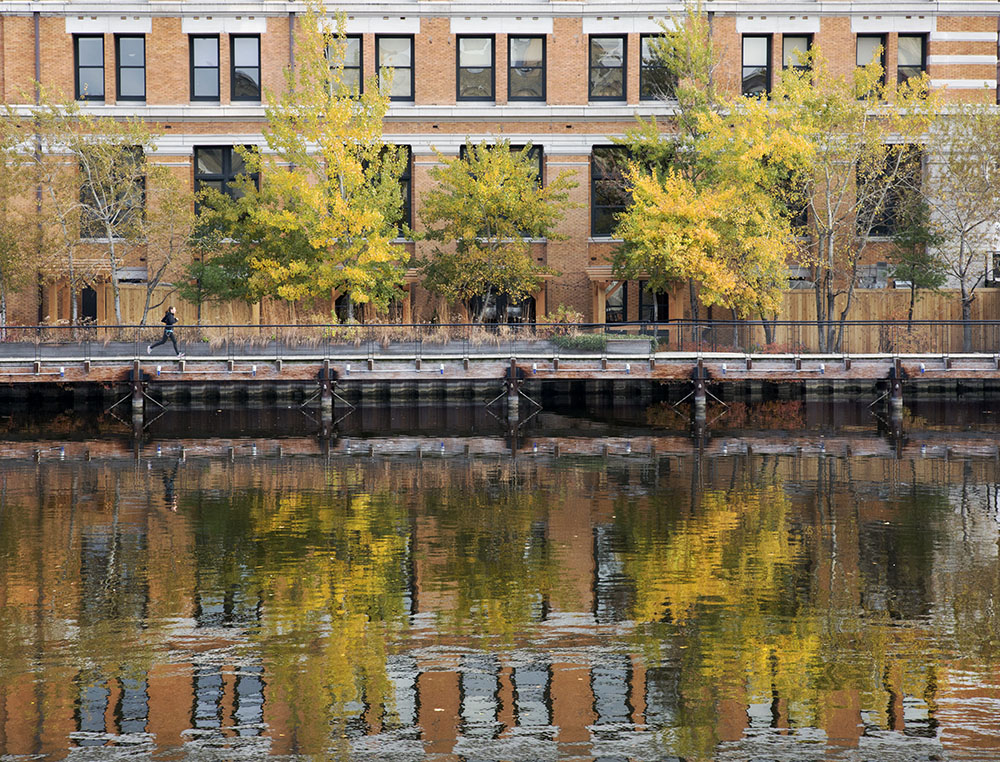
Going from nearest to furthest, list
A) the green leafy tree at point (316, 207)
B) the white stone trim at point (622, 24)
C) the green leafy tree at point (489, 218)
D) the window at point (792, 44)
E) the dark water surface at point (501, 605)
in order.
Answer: the dark water surface at point (501, 605)
the green leafy tree at point (316, 207)
the green leafy tree at point (489, 218)
the white stone trim at point (622, 24)
the window at point (792, 44)

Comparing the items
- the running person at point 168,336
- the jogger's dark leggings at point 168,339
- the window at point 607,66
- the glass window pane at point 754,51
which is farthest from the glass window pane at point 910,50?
the jogger's dark leggings at point 168,339

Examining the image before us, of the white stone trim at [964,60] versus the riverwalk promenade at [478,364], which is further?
the white stone trim at [964,60]

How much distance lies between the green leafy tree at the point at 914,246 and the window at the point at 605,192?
1087cm

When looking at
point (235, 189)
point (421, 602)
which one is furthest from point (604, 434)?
point (235, 189)

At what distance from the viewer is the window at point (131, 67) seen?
2071 inches

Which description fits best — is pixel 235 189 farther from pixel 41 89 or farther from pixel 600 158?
pixel 600 158

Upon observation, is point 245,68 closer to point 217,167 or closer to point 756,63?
point 217,167

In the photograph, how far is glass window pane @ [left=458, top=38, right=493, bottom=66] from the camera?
53.1 m

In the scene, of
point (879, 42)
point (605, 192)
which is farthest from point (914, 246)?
point (605, 192)

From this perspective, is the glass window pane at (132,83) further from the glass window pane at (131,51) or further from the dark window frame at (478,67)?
the dark window frame at (478,67)

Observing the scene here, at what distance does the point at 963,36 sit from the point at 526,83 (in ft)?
58.6

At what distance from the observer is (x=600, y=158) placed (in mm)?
52125

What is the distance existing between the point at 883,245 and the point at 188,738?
145 ft

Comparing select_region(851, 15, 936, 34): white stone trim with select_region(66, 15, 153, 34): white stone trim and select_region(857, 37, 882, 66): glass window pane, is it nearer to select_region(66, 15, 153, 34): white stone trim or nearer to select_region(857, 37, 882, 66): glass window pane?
select_region(857, 37, 882, 66): glass window pane
